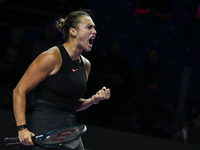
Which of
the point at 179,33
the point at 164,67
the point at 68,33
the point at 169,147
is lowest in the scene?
the point at 169,147

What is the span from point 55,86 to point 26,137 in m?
0.33

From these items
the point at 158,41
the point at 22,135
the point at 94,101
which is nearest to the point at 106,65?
the point at 158,41

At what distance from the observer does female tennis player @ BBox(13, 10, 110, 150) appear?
172 centimetres

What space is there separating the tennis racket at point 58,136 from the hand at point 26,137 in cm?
2

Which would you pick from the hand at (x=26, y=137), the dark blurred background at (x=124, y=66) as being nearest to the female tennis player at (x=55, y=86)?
the hand at (x=26, y=137)

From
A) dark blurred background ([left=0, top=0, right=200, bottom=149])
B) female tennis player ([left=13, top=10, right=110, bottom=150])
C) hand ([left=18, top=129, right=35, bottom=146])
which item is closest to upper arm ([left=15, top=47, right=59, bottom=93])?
female tennis player ([left=13, top=10, right=110, bottom=150])

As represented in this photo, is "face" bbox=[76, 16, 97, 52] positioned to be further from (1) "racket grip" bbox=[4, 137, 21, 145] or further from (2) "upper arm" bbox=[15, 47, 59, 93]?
(1) "racket grip" bbox=[4, 137, 21, 145]

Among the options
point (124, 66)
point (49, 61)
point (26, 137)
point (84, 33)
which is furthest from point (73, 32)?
point (124, 66)

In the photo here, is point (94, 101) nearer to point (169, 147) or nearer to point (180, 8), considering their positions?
point (169, 147)

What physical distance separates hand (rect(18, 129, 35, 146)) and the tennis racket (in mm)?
23

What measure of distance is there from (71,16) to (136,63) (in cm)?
166

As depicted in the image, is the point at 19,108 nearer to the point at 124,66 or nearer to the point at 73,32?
the point at 73,32

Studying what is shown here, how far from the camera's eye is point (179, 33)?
431 cm

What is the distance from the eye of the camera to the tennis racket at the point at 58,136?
1614 mm
